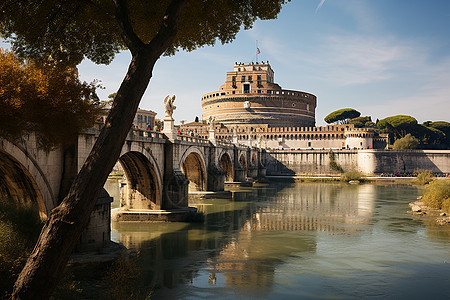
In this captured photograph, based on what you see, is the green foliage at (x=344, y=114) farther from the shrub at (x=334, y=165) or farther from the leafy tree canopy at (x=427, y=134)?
the shrub at (x=334, y=165)

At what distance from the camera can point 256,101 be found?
77.8m

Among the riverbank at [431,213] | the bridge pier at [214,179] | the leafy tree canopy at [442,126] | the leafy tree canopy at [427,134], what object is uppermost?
the leafy tree canopy at [442,126]

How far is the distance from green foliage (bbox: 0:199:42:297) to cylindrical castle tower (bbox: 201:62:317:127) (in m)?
69.5

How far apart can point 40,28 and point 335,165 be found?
54133mm

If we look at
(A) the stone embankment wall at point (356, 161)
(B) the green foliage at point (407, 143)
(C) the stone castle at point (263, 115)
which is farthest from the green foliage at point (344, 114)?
(A) the stone embankment wall at point (356, 161)

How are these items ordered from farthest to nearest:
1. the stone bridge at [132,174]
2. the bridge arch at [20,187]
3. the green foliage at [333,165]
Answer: the green foliage at [333,165] < the stone bridge at [132,174] < the bridge arch at [20,187]

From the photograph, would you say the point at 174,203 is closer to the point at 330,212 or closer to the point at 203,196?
the point at 203,196

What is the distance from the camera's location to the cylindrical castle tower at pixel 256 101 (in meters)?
77.4

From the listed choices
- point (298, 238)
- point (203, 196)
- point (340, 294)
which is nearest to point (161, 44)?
point (340, 294)

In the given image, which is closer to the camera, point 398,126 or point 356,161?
point 356,161

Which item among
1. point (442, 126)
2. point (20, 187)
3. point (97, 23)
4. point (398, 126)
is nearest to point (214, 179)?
point (20, 187)

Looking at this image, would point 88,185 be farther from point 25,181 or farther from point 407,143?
point 407,143

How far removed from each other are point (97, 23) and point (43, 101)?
2185 mm

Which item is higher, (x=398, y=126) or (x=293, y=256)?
(x=398, y=126)
